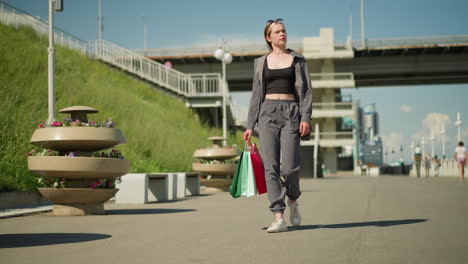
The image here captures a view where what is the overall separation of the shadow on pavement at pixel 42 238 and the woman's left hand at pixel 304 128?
2.33 metres

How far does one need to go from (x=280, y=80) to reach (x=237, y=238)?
185 centimetres

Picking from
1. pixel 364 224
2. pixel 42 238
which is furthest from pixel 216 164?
pixel 42 238

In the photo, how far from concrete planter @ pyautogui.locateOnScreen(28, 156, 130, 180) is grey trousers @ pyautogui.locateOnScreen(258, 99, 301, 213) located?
3119 mm

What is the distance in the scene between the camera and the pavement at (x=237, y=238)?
4859mm

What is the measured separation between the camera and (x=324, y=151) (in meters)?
63.6

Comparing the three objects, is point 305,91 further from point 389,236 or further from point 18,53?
point 18,53

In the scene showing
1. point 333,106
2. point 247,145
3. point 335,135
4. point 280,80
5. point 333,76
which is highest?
point 333,76

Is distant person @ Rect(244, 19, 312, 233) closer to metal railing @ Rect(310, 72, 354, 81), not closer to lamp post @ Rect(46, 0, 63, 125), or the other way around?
lamp post @ Rect(46, 0, 63, 125)

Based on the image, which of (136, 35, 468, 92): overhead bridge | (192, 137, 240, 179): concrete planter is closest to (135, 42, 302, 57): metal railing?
(136, 35, 468, 92): overhead bridge

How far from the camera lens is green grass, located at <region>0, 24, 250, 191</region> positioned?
Result: 12.6 m

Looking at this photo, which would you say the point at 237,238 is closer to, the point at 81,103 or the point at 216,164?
the point at 216,164

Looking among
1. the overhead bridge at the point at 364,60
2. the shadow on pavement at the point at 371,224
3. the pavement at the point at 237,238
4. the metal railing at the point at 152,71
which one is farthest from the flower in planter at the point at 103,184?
the overhead bridge at the point at 364,60

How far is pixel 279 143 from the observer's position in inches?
273

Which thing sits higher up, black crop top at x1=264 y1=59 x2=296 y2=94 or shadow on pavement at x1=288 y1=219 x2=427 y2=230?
black crop top at x1=264 y1=59 x2=296 y2=94
